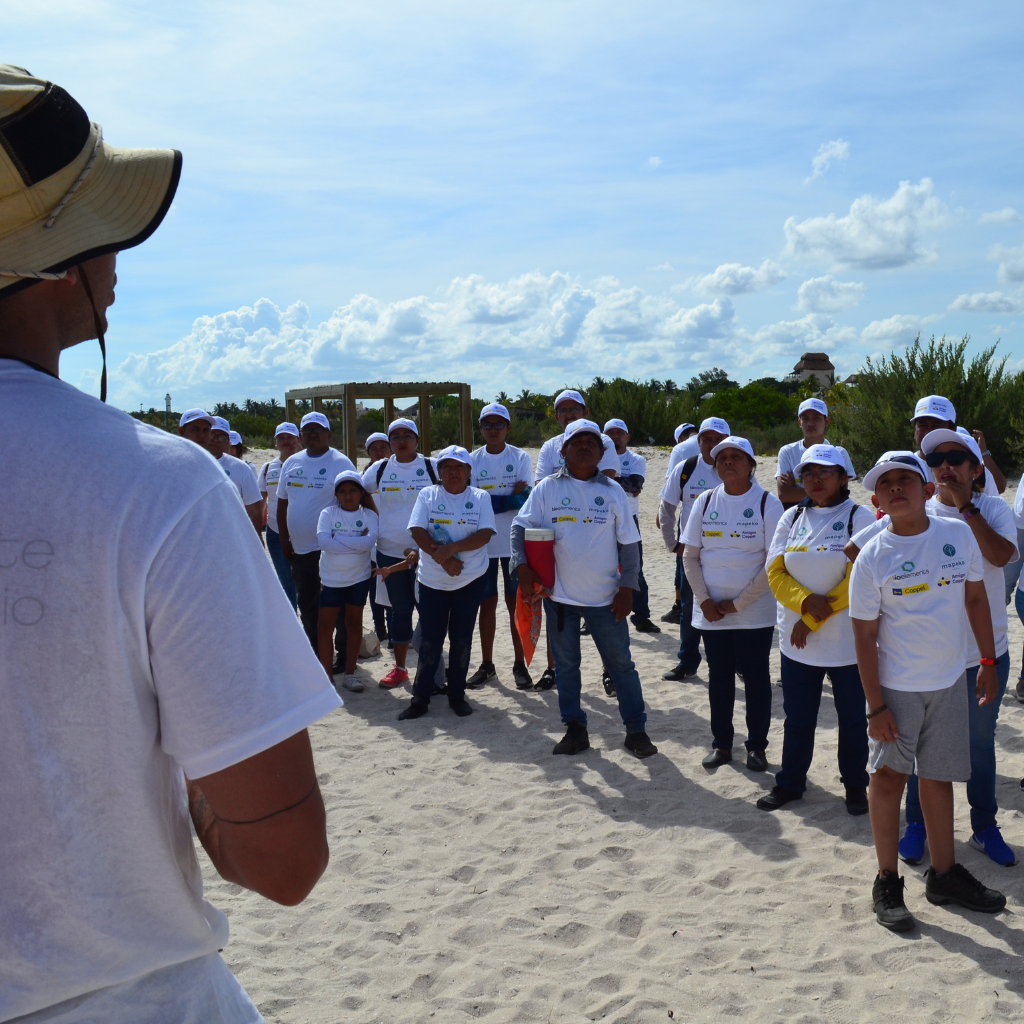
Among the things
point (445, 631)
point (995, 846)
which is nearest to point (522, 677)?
point (445, 631)

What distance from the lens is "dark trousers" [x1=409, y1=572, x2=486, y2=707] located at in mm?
6828

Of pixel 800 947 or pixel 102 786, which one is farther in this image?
pixel 800 947

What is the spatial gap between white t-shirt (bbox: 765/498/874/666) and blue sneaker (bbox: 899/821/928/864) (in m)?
0.85

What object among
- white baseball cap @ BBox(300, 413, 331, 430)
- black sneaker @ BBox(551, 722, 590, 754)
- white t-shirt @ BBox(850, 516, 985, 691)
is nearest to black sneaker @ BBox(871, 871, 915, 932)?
white t-shirt @ BBox(850, 516, 985, 691)

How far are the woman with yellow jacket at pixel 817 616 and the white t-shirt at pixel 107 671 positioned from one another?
164 inches

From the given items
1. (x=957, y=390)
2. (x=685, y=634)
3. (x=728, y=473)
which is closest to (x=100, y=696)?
(x=728, y=473)

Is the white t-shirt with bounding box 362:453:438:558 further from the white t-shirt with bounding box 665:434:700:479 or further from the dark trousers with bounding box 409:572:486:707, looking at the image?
the white t-shirt with bounding box 665:434:700:479

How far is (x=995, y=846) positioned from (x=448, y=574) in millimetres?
3891

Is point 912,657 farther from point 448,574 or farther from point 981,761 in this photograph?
point 448,574

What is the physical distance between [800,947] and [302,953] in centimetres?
208

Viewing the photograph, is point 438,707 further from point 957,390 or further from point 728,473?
point 957,390

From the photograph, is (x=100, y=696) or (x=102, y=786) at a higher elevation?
(x=100, y=696)

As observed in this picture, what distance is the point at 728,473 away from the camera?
566 centimetres

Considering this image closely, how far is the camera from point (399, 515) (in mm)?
7527
